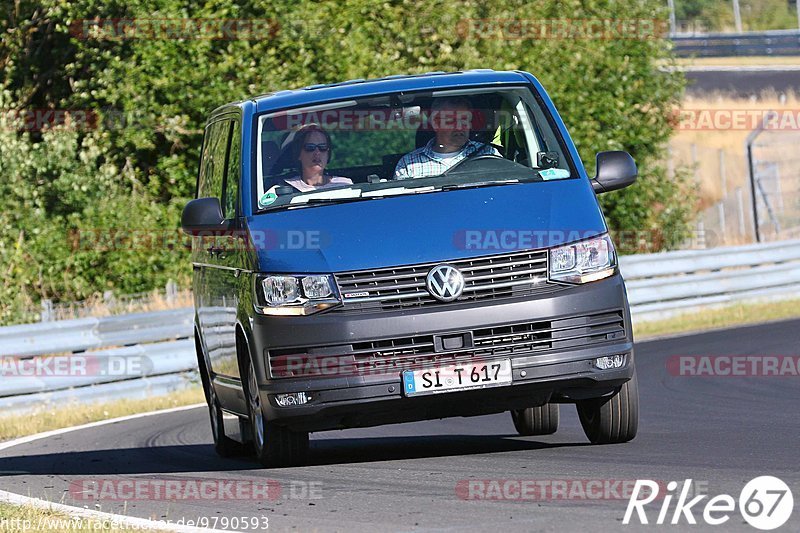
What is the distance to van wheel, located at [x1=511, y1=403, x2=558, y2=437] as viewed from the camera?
31.7 ft

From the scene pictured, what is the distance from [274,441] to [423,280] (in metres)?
1.44

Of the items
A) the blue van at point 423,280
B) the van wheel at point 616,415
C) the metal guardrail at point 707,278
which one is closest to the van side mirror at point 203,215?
the blue van at point 423,280

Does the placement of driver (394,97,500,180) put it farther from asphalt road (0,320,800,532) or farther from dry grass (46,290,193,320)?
dry grass (46,290,193,320)

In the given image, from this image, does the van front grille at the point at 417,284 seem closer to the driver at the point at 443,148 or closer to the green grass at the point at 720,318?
the driver at the point at 443,148

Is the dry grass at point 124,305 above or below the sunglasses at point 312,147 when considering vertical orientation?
below

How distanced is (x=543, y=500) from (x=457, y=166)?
2.44m

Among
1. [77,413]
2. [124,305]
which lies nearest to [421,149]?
[77,413]

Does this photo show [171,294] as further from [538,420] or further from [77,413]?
[538,420]

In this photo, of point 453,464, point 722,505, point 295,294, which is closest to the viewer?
point 722,505

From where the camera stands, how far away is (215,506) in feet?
24.2

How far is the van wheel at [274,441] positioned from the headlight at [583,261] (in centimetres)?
170

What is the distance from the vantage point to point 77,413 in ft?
47.1

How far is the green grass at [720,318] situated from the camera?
19.0 m

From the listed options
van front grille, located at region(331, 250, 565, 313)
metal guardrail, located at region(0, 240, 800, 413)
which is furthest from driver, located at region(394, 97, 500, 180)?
metal guardrail, located at region(0, 240, 800, 413)
